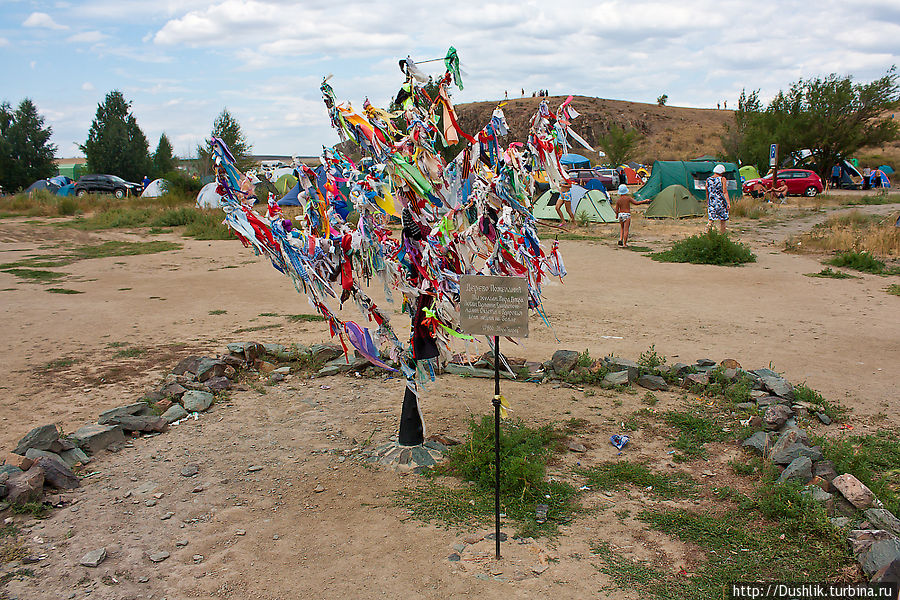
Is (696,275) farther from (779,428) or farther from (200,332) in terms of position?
(200,332)

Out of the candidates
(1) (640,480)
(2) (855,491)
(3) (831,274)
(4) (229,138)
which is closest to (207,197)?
(4) (229,138)

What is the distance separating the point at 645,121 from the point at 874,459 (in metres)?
75.8

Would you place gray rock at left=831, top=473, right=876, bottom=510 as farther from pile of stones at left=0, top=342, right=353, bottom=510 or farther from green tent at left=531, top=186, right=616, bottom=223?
green tent at left=531, top=186, right=616, bottom=223

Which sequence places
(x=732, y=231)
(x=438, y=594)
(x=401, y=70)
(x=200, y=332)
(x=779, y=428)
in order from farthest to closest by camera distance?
(x=732, y=231) → (x=200, y=332) → (x=779, y=428) → (x=401, y=70) → (x=438, y=594)

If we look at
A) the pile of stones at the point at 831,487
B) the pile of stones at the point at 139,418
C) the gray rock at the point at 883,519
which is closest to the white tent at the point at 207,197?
the pile of stones at the point at 139,418

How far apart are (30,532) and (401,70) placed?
4.26 metres

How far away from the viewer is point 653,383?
7195 mm

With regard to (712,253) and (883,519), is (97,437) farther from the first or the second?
(712,253)

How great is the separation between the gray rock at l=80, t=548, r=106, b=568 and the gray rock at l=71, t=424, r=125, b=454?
1.75 meters

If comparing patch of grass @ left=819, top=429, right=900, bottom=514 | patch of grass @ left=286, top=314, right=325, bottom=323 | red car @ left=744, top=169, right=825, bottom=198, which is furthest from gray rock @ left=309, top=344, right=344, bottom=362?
red car @ left=744, top=169, right=825, bottom=198

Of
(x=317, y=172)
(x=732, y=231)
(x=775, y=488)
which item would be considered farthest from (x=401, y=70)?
(x=732, y=231)

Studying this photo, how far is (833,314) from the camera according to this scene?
10133 mm

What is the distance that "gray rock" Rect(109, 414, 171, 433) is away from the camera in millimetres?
6146

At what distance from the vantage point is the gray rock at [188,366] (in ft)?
24.8
